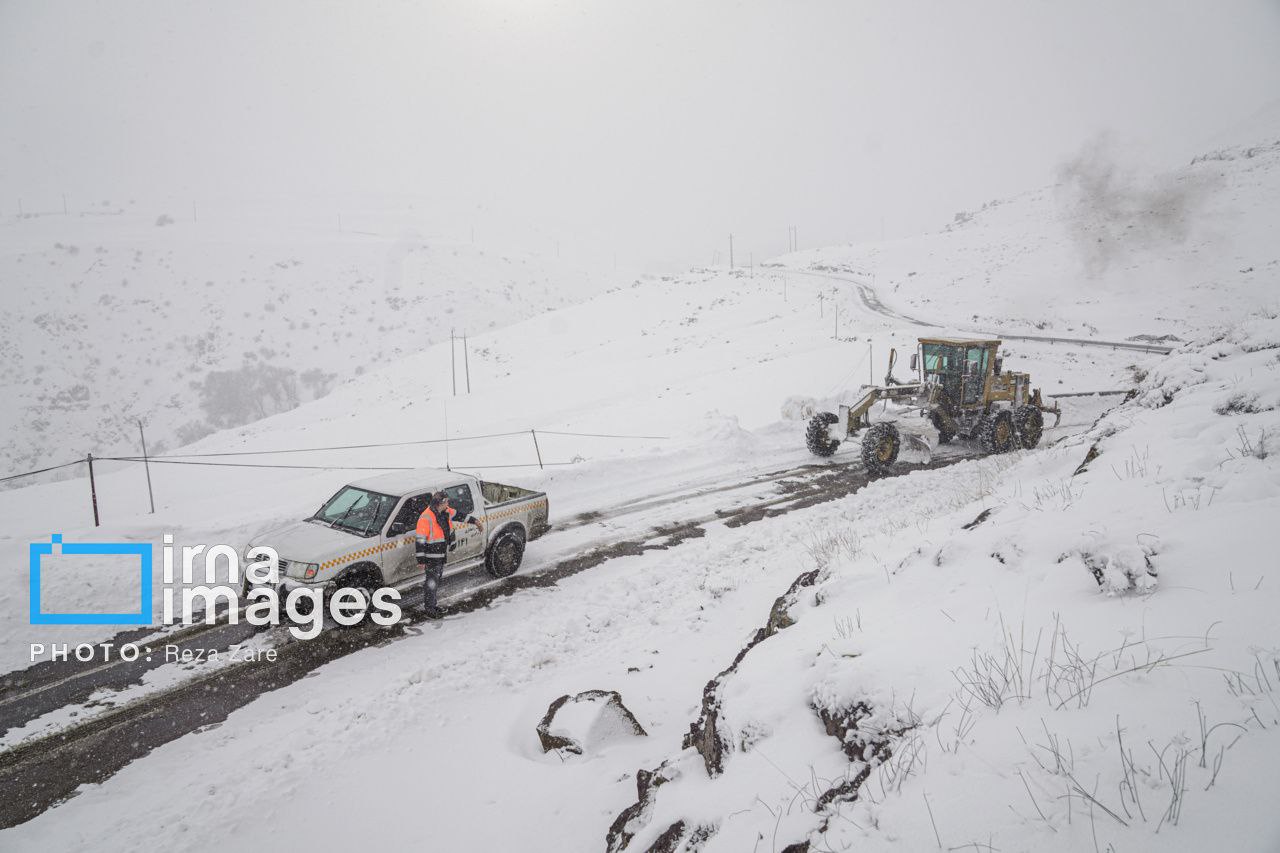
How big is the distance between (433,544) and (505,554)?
1467 mm

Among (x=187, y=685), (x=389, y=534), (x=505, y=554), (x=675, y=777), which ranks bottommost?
(x=187, y=685)

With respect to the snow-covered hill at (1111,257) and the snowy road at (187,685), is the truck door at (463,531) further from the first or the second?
the snow-covered hill at (1111,257)

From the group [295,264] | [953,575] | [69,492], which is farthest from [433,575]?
[295,264]

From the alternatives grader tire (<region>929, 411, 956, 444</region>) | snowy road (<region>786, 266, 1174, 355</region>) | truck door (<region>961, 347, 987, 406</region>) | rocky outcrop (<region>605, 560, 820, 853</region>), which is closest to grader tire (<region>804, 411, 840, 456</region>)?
grader tire (<region>929, 411, 956, 444</region>)

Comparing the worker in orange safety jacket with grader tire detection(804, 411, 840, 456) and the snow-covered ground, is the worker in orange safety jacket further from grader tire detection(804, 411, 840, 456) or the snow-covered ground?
grader tire detection(804, 411, 840, 456)

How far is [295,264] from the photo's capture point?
70438 millimetres

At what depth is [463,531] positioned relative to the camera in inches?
329

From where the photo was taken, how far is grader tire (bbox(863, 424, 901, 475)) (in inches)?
518

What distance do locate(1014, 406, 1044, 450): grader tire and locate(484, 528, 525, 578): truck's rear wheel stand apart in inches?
513

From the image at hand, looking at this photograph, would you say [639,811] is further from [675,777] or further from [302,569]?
[302,569]

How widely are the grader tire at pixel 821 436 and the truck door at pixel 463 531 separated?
9482 mm

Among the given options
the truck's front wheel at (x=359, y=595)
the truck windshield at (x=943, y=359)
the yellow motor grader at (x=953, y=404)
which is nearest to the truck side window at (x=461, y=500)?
the truck's front wheel at (x=359, y=595)

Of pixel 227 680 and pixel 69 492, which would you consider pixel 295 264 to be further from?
pixel 227 680

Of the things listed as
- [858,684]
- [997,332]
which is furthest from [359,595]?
[997,332]
